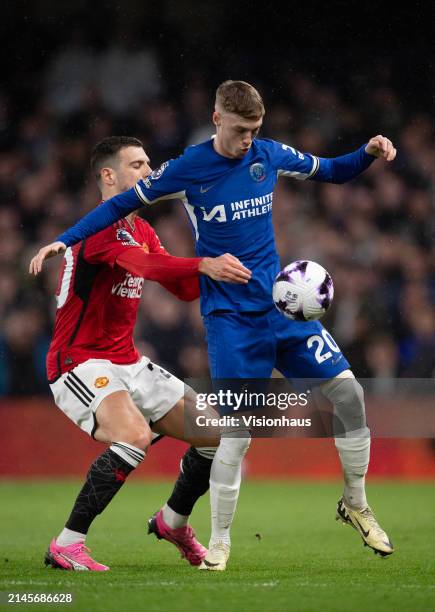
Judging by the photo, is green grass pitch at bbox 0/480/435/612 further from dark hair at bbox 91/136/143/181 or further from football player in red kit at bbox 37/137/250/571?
dark hair at bbox 91/136/143/181

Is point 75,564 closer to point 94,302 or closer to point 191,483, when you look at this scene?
point 191,483

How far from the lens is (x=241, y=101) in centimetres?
519

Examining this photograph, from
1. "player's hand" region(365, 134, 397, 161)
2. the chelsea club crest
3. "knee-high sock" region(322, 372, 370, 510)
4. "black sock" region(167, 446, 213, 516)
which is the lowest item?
"black sock" region(167, 446, 213, 516)

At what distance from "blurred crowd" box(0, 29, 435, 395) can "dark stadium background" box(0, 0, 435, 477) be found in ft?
0.06

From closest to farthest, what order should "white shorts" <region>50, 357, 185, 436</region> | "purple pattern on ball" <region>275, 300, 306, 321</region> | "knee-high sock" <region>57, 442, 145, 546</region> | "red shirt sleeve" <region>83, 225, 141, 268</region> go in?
"purple pattern on ball" <region>275, 300, 306, 321</region> → "knee-high sock" <region>57, 442, 145, 546</region> → "white shorts" <region>50, 357, 185, 436</region> → "red shirt sleeve" <region>83, 225, 141, 268</region>

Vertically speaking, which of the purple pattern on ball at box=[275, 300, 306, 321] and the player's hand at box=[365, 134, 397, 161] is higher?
the player's hand at box=[365, 134, 397, 161]

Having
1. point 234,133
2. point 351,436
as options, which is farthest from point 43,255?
point 351,436

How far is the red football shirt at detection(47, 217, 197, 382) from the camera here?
5.88 meters

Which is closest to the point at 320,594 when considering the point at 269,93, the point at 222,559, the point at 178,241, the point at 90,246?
the point at 222,559

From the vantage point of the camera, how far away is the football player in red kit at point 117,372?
18.1ft

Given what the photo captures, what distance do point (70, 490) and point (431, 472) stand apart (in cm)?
380

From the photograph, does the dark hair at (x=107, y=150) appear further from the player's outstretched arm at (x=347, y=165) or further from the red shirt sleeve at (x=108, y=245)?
the player's outstretched arm at (x=347, y=165)

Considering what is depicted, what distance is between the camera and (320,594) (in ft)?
14.4

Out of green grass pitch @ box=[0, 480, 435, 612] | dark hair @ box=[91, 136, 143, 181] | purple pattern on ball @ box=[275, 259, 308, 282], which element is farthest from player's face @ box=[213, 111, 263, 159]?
green grass pitch @ box=[0, 480, 435, 612]
